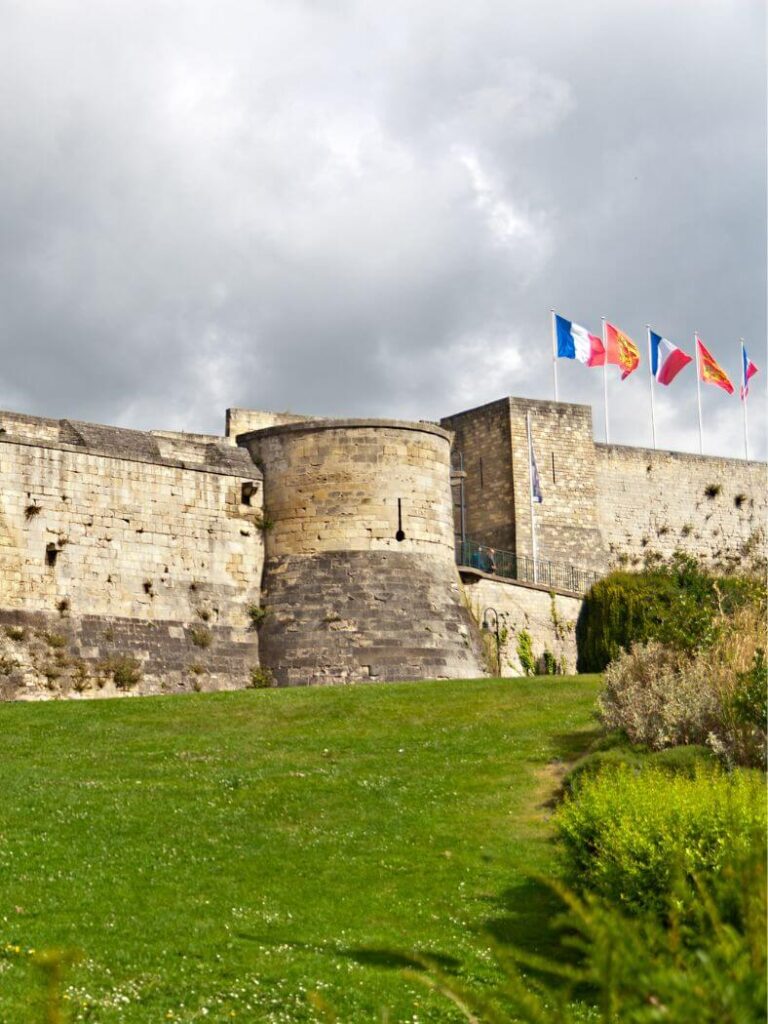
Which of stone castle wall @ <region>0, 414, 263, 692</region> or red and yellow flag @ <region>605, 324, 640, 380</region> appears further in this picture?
red and yellow flag @ <region>605, 324, 640, 380</region>

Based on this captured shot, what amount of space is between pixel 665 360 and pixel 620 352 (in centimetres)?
182

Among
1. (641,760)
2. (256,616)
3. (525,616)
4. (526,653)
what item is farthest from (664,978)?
(525,616)

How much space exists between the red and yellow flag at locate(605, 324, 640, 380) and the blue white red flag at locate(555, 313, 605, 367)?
0.35 m

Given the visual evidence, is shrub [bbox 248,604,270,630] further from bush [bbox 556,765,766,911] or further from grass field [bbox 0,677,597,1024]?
bush [bbox 556,765,766,911]

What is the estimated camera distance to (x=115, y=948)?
9.88 m

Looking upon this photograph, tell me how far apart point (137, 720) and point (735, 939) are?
14981mm

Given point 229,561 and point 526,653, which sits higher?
point 229,561

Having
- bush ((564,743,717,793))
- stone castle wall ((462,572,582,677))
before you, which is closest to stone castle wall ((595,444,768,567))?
stone castle wall ((462,572,582,677))

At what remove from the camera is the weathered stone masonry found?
22922 mm

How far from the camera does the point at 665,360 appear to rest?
42.1 meters

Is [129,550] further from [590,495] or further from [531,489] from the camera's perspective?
[590,495]

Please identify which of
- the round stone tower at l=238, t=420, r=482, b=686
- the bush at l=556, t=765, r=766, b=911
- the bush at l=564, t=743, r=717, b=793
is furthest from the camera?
the round stone tower at l=238, t=420, r=482, b=686

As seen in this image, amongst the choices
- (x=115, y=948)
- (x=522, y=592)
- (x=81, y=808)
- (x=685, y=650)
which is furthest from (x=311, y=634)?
(x=115, y=948)

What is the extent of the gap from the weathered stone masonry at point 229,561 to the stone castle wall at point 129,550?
2 cm
